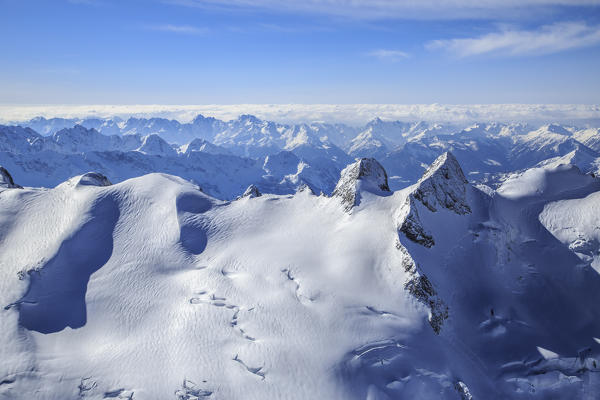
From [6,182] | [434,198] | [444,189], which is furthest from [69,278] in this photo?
[444,189]

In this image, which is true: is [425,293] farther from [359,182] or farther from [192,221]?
[192,221]

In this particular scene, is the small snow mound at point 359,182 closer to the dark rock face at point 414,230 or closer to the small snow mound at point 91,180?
the dark rock face at point 414,230

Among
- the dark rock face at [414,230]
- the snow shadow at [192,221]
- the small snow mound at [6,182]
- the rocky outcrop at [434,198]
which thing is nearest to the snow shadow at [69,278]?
the snow shadow at [192,221]

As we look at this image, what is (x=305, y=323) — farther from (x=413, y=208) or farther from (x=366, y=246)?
(x=413, y=208)

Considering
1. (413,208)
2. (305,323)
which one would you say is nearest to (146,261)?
(305,323)

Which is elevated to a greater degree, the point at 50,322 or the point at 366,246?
the point at 366,246

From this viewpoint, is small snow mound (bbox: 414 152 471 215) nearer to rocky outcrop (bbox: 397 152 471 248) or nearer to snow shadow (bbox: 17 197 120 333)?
rocky outcrop (bbox: 397 152 471 248)

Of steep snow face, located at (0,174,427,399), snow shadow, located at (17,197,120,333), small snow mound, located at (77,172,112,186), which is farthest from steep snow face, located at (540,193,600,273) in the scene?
small snow mound, located at (77,172,112,186)
